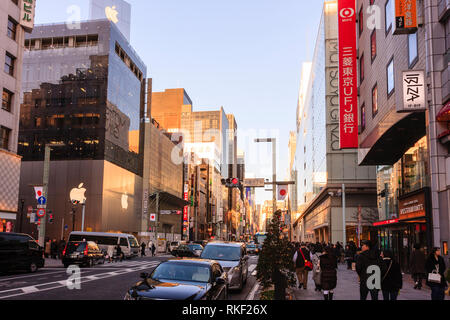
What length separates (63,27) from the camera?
2835 inches

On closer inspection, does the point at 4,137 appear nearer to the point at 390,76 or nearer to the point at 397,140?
the point at 390,76

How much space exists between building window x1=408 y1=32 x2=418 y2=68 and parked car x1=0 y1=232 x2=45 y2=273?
22534mm

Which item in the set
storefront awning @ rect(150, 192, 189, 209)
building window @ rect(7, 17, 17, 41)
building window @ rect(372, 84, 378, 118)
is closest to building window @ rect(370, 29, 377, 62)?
building window @ rect(372, 84, 378, 118)

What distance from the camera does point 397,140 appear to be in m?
26.5

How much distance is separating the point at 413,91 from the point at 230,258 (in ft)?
35.9

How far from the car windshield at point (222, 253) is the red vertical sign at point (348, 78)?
19.7 meters

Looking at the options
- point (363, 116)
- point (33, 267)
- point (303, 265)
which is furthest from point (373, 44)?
point (33, 267)

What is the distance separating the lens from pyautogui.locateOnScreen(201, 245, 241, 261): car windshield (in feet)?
58.0

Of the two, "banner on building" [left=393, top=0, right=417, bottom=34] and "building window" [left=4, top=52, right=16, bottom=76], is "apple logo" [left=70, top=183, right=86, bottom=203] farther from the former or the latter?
"banner on building" [left=393, top=0, right=417, bottom=34]

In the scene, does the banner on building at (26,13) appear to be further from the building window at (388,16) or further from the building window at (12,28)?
the building window at (388,16)

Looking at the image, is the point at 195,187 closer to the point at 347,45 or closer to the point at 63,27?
the point at 63,27

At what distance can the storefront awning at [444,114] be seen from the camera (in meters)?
17.7

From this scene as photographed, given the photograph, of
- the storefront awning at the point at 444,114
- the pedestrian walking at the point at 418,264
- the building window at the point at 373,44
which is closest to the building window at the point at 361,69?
the building window at the point at 373,44

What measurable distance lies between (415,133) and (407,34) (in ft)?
18.5
